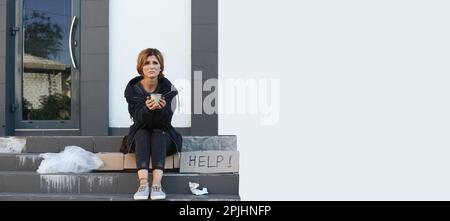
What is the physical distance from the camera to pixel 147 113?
289 cm

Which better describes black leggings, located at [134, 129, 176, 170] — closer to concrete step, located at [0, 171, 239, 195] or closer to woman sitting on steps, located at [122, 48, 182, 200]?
woman sitting on steps, located at [122, 48, 182, 200]

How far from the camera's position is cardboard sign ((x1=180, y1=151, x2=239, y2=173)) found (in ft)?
10.8

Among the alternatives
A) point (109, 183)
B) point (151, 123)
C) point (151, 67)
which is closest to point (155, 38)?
point (151, 67)

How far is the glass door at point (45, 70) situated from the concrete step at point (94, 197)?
1140 millimetres

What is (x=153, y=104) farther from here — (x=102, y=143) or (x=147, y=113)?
(x=102, y=143)

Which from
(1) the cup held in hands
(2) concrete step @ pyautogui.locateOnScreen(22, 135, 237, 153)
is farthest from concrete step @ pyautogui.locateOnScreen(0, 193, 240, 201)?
(1) the cup held in hands

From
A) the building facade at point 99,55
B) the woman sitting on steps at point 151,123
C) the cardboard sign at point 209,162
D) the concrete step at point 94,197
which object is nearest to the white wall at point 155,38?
the building facade at point 99,55

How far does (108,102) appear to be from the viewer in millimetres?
4043

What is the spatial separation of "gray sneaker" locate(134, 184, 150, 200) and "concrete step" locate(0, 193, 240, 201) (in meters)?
0.09

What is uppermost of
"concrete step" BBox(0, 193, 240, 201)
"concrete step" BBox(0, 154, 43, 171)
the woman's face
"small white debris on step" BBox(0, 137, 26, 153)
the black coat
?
the woman's face
